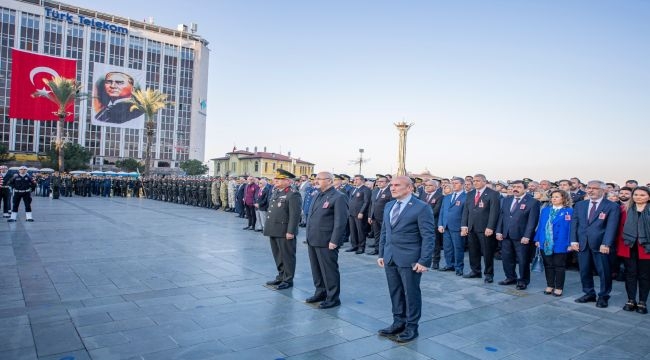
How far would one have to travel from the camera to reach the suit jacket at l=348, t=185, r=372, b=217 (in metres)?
10.5

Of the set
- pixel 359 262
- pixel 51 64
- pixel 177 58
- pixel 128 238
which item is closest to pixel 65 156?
pixel 51 64

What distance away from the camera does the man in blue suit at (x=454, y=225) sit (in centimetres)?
805

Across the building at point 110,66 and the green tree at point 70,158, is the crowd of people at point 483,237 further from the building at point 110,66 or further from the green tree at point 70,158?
the building at point 110,66

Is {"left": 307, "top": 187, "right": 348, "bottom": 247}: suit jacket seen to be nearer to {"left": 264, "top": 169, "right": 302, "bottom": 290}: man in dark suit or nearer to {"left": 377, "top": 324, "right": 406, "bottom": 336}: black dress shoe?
{"left": 264, "top": 169, "right": 302, "bottom": 290}: man in dark suit

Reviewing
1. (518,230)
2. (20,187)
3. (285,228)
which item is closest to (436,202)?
(518,230)

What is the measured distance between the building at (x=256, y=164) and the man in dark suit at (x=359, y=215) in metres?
47.8

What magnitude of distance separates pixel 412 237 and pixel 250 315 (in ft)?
7.38

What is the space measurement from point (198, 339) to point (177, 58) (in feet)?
257

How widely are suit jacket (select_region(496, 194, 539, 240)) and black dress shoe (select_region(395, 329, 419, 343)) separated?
363cm

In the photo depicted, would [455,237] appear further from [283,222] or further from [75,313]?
[75,313]

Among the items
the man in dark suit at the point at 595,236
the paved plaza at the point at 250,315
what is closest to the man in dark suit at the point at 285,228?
the paved plaza at the point at 250,315

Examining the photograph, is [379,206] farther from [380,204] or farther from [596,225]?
[596,225]

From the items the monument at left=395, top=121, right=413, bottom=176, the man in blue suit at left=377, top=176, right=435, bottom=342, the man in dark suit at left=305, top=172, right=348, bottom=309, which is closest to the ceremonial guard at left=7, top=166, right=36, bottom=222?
the man in dark suit at left=305, top=172, right=348, bottom=309

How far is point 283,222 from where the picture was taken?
6.47 meters
